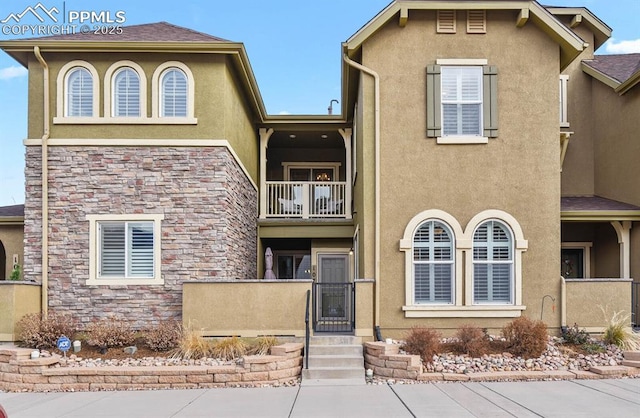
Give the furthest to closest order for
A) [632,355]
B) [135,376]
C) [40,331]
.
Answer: [40,331] → [632,355] → [135,376]

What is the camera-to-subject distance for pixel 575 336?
10633 mm

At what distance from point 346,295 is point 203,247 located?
11.1 ft

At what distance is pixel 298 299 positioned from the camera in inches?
423

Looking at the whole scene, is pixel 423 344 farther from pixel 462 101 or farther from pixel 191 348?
pixel 462 101

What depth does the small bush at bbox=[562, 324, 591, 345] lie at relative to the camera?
10523mm

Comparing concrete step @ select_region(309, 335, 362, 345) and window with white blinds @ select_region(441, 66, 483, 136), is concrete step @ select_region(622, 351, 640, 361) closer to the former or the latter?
concrete step @ select_region(309, 335, 362, 345)

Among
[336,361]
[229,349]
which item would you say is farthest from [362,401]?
[229,349]

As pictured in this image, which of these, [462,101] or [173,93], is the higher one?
[173,93]

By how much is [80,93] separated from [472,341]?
9934 mm

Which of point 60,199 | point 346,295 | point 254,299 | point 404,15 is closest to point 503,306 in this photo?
point 346,295

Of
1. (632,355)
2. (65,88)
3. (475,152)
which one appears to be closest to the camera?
(632,355)

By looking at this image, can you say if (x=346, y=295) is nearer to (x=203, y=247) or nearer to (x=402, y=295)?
(x=402, y=295)

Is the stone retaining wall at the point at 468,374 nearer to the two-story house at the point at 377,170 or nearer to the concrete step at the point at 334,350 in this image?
the concrete step at the point at 334,350

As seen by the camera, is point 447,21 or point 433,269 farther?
point 447,21
